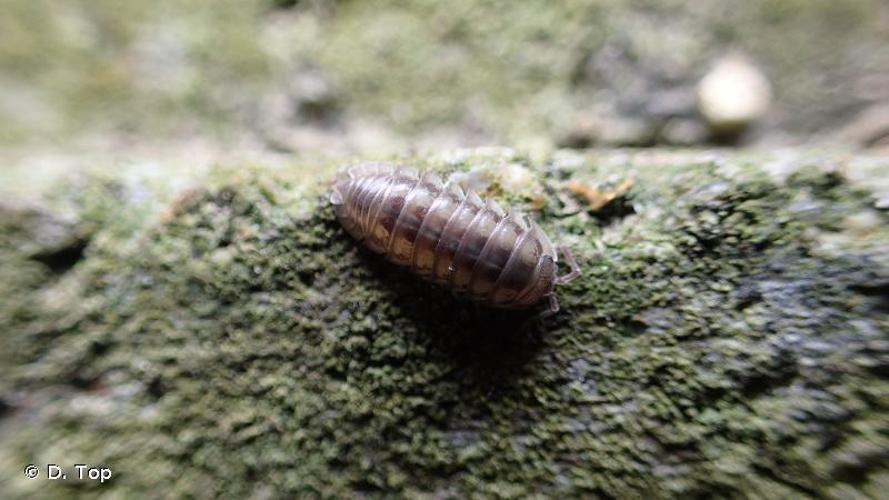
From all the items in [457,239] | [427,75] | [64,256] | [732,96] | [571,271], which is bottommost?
[571,271]

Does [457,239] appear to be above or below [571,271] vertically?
above

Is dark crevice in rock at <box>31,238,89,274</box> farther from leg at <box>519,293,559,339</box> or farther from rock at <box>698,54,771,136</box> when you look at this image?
rock at <box>698,54,771,136</box>

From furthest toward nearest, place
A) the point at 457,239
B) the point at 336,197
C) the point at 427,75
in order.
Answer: the point at 427,75 → the point at 336,197 → the point at 457,239

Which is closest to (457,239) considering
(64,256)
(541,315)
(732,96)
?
(541,315)

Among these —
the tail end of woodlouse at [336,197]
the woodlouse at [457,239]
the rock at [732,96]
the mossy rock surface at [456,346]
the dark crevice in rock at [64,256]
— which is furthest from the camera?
the rock at [732,96]

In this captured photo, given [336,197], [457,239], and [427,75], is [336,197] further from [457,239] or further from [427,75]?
[427,75]

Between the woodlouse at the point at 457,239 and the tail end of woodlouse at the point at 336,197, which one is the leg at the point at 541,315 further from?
the tail end of woodlouse at the point at 336,197

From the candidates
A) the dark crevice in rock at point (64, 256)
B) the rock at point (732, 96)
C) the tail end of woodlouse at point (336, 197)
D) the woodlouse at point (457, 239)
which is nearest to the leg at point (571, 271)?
the woodlouse at point (457, 239)
